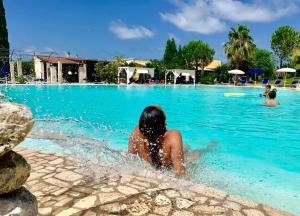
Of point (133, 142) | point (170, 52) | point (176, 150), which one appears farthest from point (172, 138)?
point (170, 52)

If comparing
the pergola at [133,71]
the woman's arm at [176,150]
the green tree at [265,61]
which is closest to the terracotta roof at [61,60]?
the pergola at [133,71]

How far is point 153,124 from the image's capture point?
3797mm

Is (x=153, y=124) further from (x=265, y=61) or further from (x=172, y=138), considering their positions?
(x=265, y=61)

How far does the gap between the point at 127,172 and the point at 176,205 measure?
1.24m

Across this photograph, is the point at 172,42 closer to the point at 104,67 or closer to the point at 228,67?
the point at 228,67

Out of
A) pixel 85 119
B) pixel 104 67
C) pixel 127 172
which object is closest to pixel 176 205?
pixel 127 172

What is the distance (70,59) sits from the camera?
43.7 metres

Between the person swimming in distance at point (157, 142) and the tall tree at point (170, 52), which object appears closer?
the person swimming in distance at point (157, 142)

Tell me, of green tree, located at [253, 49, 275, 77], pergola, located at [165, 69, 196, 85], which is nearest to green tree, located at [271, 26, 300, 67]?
green tree, located at [253, 49, 275, 77]

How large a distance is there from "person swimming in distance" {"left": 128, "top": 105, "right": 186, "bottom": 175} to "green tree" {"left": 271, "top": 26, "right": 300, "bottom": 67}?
1932 inches

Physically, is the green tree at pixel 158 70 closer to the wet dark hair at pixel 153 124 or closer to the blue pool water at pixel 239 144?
the blue pool water at pixel 239 144

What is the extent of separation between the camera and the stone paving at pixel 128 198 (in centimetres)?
295

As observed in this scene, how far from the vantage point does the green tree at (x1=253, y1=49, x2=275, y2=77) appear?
53.2 metres

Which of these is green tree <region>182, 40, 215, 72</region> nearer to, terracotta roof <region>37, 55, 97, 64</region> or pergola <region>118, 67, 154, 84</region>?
pergola <region>118, 67, 154, 84</region>
